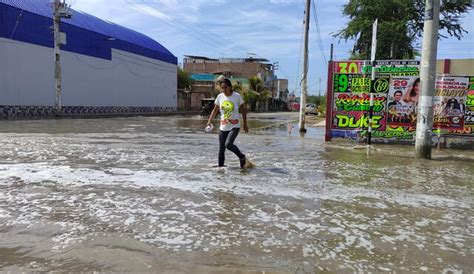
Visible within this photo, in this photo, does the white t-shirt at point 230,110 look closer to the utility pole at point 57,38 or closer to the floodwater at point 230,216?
the floodwater at point 230,216

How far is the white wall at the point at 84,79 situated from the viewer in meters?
30.5

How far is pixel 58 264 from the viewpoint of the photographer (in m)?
3.51

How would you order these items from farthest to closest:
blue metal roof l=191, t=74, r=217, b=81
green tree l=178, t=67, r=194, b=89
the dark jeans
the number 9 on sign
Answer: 1. blue metal roof l=191, t=74, r=217, b=81
2. green tree l=178, t=67, r=194, b=89
3. the number 9 on sign
4. the dark jeans

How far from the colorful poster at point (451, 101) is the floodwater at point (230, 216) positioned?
4.20 meters

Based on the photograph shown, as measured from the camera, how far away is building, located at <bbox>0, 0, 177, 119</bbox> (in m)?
30.2

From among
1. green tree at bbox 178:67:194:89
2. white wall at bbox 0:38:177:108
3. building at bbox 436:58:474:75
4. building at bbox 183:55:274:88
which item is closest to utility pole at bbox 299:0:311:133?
building at bbox 436:58:474:75

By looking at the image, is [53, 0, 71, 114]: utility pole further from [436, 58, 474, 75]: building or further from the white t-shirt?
the white t-shirt

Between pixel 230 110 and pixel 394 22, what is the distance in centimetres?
2056

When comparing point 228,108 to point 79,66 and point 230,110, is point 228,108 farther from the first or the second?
point 79,66

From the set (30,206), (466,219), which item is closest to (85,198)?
(30,206)

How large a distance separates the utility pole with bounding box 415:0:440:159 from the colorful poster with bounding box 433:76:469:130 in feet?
10.1

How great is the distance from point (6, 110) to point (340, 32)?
21.8m

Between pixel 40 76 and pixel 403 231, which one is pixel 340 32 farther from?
pixel 403 231

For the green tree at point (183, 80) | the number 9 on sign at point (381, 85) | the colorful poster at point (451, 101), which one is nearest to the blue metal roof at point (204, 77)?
the green tree at point (183, 80)
